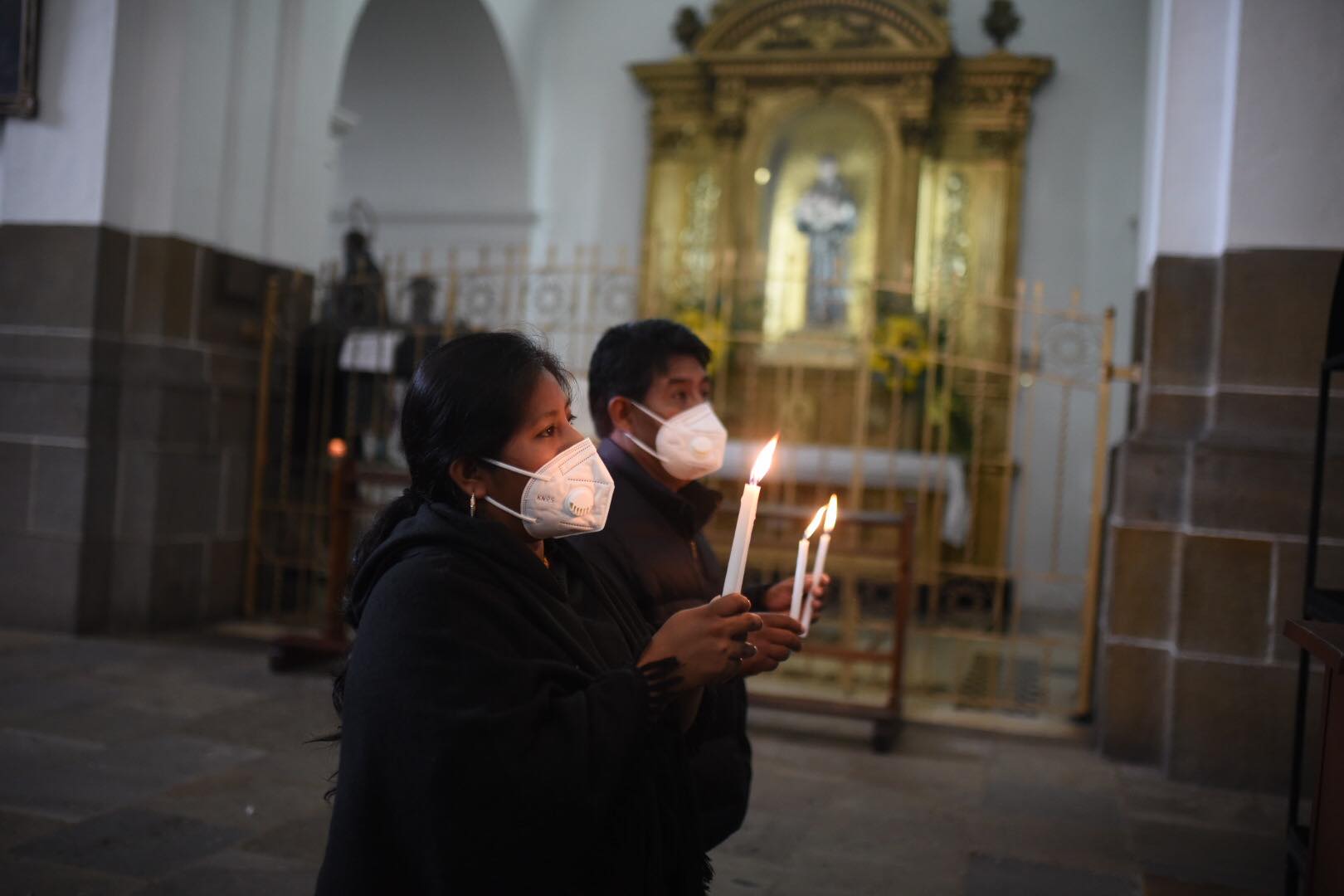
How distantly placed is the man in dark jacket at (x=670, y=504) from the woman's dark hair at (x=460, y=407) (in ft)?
1.53

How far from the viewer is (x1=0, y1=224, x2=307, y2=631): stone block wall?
5.77 meters

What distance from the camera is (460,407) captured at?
1.64 meters

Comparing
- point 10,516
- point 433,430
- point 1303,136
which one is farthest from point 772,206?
point 433,430

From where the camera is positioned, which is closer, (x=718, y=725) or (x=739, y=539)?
(x=739, y=539)

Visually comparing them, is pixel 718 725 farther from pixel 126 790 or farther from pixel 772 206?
pixel 772 206

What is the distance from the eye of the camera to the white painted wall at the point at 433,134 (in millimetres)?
9750

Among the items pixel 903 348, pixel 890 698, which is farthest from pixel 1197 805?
pixel 903 348

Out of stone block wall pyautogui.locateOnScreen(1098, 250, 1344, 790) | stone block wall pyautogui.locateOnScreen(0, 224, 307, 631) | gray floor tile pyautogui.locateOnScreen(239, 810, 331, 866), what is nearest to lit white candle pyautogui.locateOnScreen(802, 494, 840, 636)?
gray floor tile pyautogui.locateOnScreen(239, 810, 331, 866)

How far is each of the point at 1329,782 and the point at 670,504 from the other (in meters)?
1.42

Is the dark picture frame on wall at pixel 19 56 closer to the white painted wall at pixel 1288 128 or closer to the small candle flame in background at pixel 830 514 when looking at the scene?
the small candle flame in background at pixel 830 514

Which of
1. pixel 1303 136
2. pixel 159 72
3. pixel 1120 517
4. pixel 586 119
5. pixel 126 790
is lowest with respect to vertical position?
pixel 126 790

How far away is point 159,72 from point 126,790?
4.01 m

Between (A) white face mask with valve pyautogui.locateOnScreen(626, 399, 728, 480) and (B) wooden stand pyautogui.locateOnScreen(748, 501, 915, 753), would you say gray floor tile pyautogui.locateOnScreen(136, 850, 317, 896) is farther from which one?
(B) wooden stand pyautogui.locateOnScreen(748, 501, 915, 753)

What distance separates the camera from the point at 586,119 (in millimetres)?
10336
